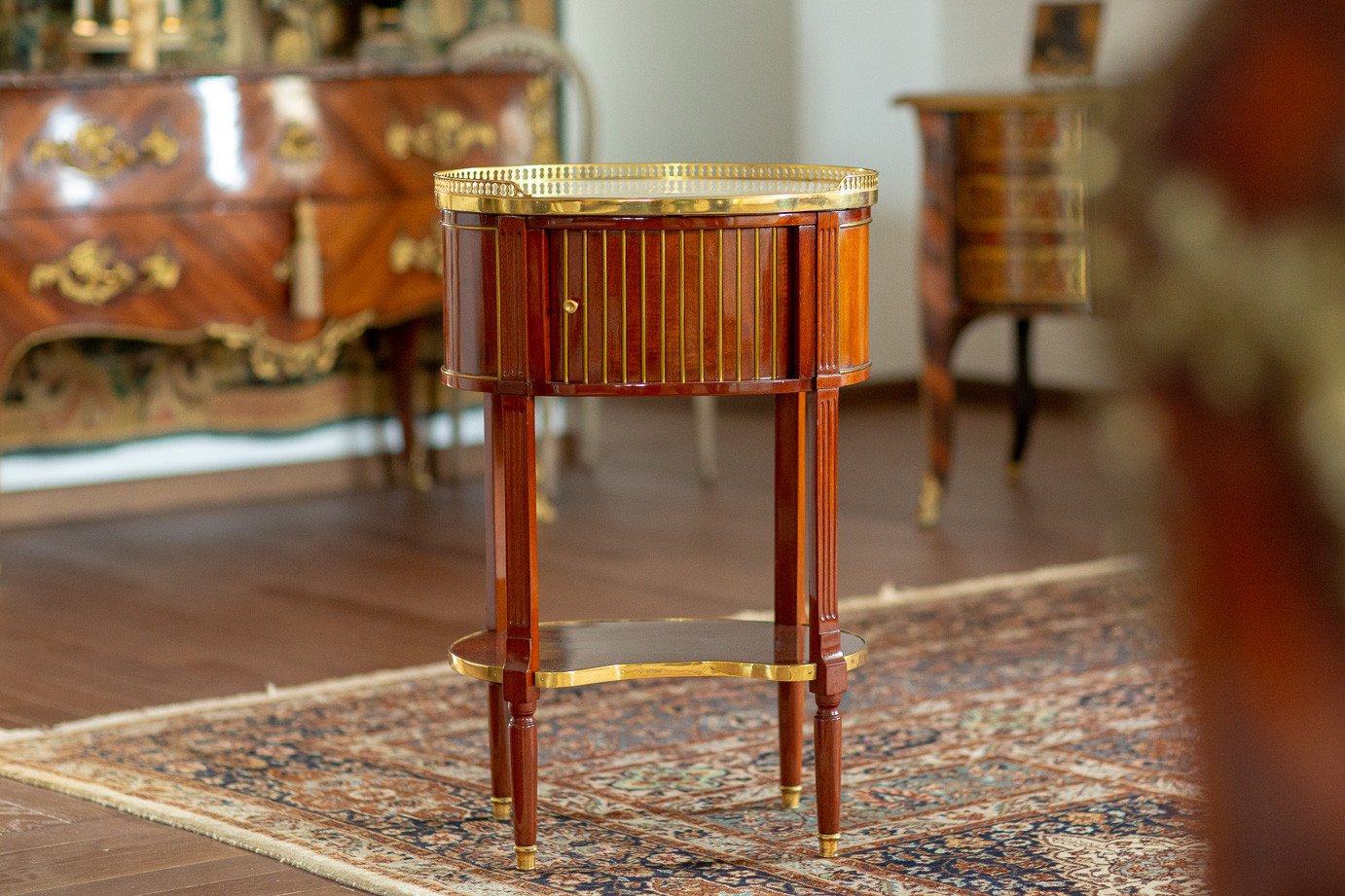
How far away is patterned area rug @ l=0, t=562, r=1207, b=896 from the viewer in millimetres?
2141

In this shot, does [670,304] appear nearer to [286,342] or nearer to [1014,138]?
[1014,138]

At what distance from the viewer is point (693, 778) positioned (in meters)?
2.53

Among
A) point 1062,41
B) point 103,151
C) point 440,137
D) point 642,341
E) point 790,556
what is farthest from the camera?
point 1062,41

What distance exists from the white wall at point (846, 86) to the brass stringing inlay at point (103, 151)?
8.73ft

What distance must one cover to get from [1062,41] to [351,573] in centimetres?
246

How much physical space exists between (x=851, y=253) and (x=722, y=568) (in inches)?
75.3

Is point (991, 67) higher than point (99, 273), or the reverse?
point (991, 67)

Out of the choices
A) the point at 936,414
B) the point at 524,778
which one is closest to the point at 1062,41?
the point at 936,414

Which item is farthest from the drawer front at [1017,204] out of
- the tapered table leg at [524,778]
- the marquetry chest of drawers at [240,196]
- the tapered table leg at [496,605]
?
the tapered table leg at [524,778]

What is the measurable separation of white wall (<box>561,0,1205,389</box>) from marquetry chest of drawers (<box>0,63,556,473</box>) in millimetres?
1887

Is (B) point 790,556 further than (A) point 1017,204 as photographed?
No

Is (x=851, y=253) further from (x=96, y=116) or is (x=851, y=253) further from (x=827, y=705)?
(x=96, y=116)

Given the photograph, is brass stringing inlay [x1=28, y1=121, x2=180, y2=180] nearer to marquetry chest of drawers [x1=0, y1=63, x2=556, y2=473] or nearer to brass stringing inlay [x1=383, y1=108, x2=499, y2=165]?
marquetry chest of drawers [x1=0, y1=63, x2=556, y2=473]

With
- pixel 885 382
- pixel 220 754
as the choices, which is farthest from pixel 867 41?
pixel 220 754
